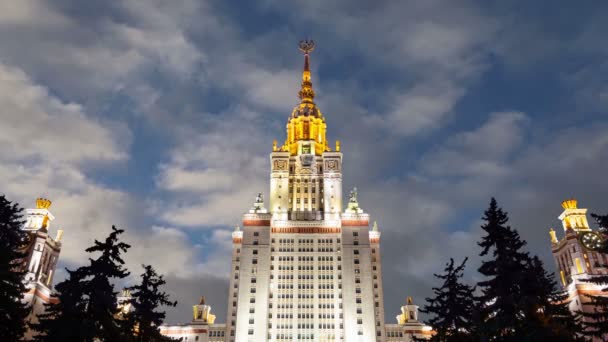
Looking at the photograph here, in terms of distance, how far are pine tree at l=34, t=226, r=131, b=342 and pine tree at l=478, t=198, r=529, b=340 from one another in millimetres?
25641

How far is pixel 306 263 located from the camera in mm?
119938

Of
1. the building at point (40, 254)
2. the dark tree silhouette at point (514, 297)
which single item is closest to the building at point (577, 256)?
the dark tree silhouette at point (514, 297)

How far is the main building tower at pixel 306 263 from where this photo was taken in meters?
111

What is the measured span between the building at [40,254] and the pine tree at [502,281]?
8974 cm

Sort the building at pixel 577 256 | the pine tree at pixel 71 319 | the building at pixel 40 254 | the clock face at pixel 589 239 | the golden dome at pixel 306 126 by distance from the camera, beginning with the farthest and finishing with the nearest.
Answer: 1. the golden dome at pixel 306 126
2. the building at pixel 40 254
3. the clock face at pixel 589 239
4. the building at pixel 577 256
5. the pine tree at pixel 71 319

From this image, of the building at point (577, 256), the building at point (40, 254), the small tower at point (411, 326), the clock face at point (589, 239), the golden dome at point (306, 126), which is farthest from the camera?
the golden dome at point (306, 126)

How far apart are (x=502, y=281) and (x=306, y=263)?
86.3 metres

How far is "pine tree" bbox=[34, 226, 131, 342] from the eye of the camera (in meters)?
31.4

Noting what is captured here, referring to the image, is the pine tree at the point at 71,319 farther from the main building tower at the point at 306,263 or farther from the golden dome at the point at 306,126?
the golden dome at the point at 306,126

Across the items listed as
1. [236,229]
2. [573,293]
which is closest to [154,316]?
[573,293]

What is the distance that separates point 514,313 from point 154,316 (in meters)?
27.9

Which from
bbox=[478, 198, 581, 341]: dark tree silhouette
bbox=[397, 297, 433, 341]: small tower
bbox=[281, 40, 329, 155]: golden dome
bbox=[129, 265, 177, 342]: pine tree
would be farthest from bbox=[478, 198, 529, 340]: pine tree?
bbox=[281, 40, 329, 155]: golden dome

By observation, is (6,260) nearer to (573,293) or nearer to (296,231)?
(573,293)

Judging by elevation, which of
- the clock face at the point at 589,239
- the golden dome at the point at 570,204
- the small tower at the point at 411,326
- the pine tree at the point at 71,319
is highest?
the golden dome at the point at 570,204
